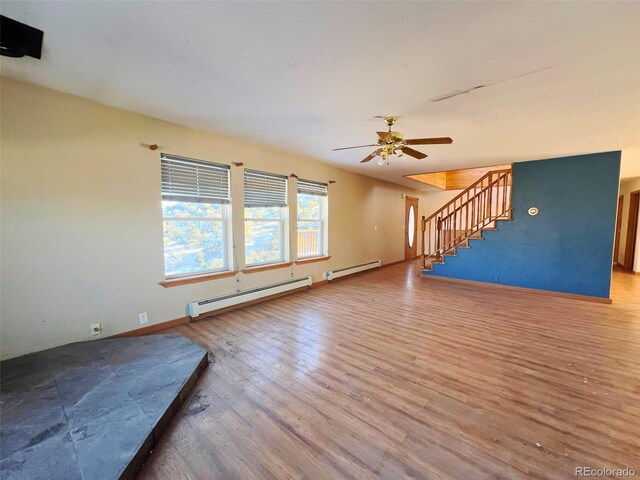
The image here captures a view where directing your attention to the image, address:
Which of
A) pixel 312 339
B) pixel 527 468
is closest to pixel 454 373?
pixel 527 468

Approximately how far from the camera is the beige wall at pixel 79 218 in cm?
231

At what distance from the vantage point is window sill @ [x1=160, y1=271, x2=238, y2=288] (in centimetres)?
332

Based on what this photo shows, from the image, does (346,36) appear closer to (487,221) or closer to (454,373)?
(454,373)

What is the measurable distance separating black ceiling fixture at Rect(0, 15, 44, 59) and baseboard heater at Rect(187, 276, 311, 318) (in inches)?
109

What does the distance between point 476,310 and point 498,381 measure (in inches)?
79.4

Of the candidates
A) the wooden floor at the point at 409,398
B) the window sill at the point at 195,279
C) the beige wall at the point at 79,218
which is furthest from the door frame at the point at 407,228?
the beige wall at the point at 79,218

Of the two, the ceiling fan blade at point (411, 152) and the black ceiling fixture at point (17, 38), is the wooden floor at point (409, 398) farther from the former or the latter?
the black ceiling fixture at point (17, 38)

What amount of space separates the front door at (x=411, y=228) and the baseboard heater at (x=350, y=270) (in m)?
2.04

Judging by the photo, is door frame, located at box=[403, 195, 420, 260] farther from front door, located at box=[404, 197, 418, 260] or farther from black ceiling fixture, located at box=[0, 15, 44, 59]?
black ceiling fixture, located at box=[0, 15, 44, 59]

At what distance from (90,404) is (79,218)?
1811mm

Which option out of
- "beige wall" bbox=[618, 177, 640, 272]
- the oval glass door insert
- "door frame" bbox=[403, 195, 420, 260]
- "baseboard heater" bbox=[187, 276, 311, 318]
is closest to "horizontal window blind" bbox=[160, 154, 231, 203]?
"baseboard heater" bbox=[187, 276, 311, 318]

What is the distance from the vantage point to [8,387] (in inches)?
76.8

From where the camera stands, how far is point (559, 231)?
4762mm

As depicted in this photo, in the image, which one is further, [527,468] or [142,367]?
[142,367]
